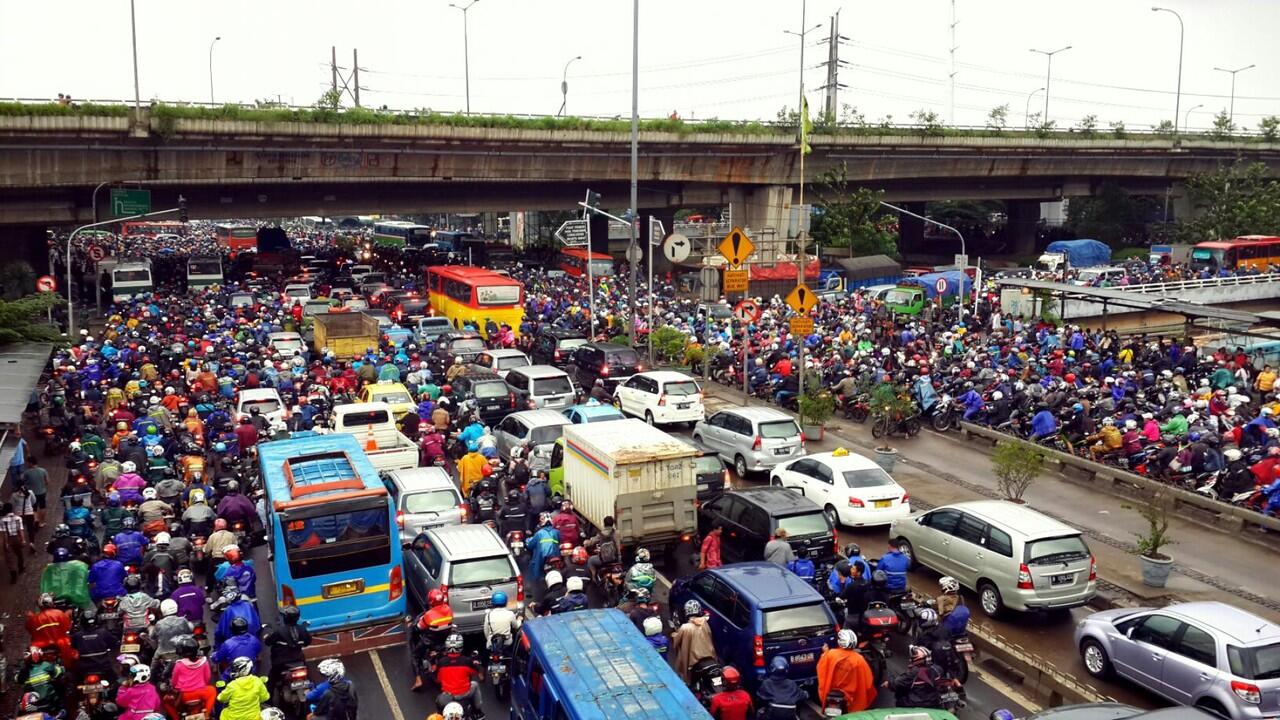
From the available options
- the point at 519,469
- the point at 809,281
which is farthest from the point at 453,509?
the point at 809,281

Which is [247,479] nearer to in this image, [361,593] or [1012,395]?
[361,593]

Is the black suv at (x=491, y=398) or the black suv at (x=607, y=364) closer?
the black suv at (x=491, y=398)

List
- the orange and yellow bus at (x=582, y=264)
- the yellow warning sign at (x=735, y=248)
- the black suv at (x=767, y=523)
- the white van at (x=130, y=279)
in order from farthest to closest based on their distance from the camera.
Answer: the orange and yellow bus at (x=582, y=264) < the white van at (x=130, y=279) < the yellow warning sign at (x=735, y=248) < the black suv at (x=767, y=523)

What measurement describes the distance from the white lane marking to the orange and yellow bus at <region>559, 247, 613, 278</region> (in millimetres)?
43268

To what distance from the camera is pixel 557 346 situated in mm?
34531

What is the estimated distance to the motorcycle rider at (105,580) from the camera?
551 inches

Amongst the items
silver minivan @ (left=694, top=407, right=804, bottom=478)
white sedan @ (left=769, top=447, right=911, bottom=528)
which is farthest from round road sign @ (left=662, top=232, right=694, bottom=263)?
white sedan @ (left=769, top=447, right=911, bottom=528)

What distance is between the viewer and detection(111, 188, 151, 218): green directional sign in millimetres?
42000

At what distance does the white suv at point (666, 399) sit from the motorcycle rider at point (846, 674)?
14.6 metres

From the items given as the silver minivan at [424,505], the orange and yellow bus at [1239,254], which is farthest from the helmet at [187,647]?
the orange and yellow bus at [1239,254]

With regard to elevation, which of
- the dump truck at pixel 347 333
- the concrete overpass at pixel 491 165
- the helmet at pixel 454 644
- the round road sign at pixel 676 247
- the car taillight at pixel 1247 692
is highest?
the concrete overpass at pixel 491 165

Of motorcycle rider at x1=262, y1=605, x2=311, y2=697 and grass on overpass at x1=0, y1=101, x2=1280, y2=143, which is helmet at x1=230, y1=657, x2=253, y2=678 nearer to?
motorcycle rider at x1=262, y1=605, x2=311, y2=697

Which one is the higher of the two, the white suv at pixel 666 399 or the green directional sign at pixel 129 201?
the green directional sign at pixel 129 201

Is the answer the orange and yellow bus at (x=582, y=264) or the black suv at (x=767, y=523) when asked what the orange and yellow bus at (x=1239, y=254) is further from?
the black suv at (x=767, y=523)
